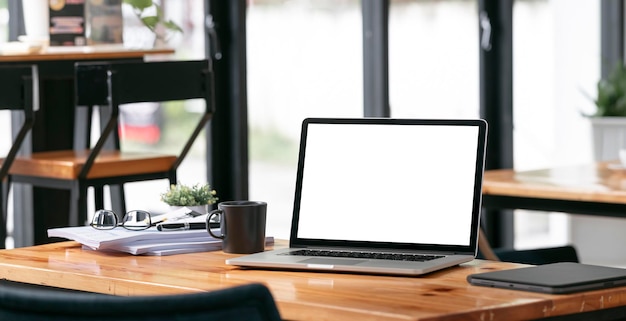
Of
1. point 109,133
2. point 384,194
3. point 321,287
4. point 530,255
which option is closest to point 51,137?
point 109,133

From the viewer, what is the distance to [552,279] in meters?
1.74

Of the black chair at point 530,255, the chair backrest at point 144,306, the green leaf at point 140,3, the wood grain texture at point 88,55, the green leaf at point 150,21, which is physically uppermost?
the green leaf at point 140,3

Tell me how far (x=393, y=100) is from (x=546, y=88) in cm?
110

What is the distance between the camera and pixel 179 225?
2219 millimetres

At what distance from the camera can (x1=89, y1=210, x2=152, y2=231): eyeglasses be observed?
2.25 metres

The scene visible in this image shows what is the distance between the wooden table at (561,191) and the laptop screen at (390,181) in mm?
1170

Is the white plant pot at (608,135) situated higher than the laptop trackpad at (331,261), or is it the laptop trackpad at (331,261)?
the white plant pot at (608,135)

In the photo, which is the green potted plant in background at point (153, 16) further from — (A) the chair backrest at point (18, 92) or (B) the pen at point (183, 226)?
(B) the pen at point (183, 226)

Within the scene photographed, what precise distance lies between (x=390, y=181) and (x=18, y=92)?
1.75 m

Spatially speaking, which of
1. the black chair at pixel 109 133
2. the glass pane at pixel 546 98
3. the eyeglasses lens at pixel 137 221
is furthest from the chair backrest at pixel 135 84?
the glass pane at pixel 546 98

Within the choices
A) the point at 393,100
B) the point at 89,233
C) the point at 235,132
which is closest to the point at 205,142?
the point at 235,132

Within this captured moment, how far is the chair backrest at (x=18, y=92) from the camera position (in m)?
3.46

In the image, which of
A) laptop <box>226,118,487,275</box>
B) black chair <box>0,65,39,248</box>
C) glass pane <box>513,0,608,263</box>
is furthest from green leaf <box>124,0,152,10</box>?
glass pane <box>513,0,608,263</box>

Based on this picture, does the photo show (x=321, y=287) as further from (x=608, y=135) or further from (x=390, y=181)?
(x=608, y=135)
